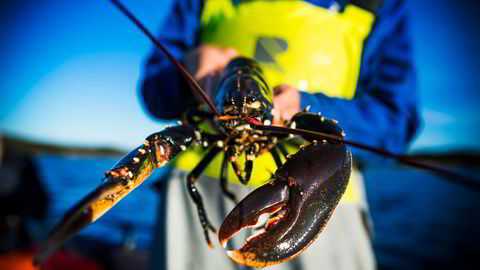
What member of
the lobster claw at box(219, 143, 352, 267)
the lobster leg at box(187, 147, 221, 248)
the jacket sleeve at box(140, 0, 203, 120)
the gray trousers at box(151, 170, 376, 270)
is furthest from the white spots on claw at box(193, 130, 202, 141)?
the jacket sleeve at box(140, 0, 203, 120)

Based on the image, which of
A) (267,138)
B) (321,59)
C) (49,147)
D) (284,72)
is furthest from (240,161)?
(49,147)

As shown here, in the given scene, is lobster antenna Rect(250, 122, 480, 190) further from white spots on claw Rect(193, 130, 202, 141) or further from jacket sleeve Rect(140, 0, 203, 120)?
jacket sleeve Rect(140, 0, 203, 120)

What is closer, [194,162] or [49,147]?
[194,162]

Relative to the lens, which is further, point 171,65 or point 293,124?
point 171,65

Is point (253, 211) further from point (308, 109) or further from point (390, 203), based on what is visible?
point (390, 203)

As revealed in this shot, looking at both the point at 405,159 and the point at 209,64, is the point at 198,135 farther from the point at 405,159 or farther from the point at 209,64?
the point at 405,159

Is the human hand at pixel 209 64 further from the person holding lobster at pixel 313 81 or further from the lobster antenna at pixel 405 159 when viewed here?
the lobster antenna at pixel 405 159

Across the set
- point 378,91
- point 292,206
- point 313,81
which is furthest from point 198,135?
point 378,91
